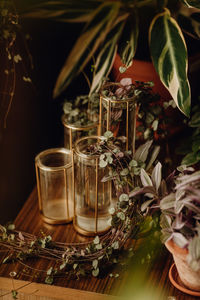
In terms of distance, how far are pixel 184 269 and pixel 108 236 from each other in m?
0.22

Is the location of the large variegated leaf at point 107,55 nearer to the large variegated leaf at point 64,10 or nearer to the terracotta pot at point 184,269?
the large variegated leaf at point 64,10

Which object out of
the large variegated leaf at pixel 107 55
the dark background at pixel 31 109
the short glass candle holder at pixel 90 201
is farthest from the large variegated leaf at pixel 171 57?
the dark background at pixel 31 109

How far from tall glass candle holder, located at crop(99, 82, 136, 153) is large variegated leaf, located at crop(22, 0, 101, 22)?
201mm

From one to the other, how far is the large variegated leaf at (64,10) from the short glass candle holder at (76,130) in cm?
26

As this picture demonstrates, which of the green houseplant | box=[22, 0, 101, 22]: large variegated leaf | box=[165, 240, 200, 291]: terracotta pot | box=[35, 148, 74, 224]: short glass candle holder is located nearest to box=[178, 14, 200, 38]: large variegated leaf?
the green houseplant

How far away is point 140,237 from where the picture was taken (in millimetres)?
1075

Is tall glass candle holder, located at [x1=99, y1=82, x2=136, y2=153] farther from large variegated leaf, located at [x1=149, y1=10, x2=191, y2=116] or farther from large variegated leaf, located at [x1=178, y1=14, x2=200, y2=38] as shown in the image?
large variegated leaf, located at [x1=178, y1=14, x2=200, y2=38]

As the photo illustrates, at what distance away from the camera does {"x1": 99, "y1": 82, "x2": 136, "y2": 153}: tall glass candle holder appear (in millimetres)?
1087

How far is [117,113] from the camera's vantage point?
1110 mm

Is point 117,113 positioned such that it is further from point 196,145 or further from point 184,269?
point 184,269

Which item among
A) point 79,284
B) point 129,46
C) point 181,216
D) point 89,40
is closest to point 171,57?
point 129,46

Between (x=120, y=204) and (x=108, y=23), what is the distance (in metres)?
0.46

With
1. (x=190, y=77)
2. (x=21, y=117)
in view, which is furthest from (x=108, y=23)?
(x=21, y=117)

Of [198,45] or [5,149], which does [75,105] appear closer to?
[5,149]
